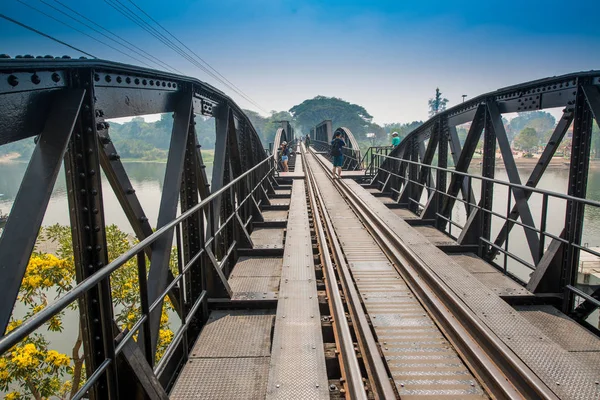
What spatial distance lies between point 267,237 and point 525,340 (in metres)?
4.91

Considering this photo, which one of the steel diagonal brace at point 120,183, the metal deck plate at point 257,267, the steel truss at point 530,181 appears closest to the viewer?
the steel diagonal brace at point 120,183

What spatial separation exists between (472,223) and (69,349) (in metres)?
37.2

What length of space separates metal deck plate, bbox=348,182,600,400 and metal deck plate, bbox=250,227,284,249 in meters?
2.67

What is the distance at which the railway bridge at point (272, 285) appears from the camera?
2127mm

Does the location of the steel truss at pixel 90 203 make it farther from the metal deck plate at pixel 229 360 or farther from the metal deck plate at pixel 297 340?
the metal deck plate at pixel 297 340

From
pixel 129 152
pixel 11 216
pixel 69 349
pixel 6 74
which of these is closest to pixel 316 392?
pixel 11 216

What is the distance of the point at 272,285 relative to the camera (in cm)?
510

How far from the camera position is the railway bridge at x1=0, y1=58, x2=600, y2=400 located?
2.13m

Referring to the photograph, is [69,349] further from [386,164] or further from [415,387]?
[415,387]

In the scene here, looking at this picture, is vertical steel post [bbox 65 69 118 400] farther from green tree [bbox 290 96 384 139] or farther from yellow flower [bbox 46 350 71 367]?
green tree [bbox 290 96 384 139]

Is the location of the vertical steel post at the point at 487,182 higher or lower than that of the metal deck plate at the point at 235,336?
higher

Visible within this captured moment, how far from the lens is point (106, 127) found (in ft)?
9.13

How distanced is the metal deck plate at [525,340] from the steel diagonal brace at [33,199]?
3.15 meters

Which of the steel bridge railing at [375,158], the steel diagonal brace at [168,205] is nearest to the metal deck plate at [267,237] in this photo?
the steel diagonal brace at [168,205]
